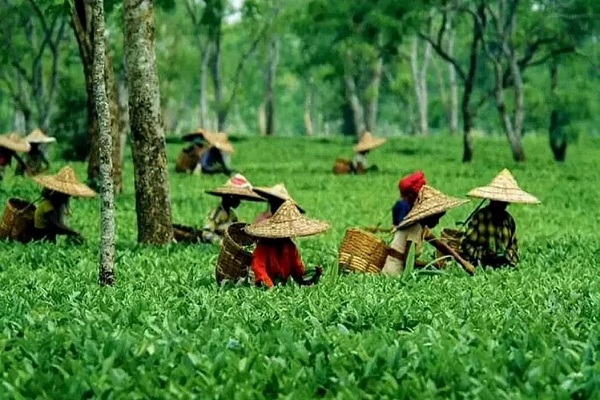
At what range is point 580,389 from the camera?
616 centimetres

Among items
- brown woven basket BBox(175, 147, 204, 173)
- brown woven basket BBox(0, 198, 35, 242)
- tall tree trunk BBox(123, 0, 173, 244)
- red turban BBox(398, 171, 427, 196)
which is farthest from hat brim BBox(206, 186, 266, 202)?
brown woven basket BBox(175, 147, 204, 173)

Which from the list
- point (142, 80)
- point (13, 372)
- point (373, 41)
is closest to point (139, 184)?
point (142, 80)

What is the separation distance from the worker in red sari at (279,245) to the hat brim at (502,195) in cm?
219

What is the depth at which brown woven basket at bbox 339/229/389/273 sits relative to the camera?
11.2 meters

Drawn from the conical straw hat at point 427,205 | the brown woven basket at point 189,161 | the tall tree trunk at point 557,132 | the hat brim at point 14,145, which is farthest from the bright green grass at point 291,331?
the tall tree trunk at point 557,132

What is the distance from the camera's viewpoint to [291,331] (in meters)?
7.41

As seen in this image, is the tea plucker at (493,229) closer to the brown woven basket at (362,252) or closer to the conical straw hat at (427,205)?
the conical straw hat at (427,205)

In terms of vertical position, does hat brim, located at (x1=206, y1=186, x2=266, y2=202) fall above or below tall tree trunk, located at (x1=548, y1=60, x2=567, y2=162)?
above

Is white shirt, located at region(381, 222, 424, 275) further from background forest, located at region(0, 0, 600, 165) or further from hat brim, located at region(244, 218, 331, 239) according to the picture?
background forest, located at region(0, 0, 600, 165)

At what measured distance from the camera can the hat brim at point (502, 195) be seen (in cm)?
1162

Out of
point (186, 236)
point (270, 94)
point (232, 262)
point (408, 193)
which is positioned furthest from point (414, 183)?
point (270, 94)

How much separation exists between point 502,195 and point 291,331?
4.92 m

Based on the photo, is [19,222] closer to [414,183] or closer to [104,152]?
[104,152]

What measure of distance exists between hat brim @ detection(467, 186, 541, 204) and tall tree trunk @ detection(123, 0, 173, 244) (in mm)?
4210
